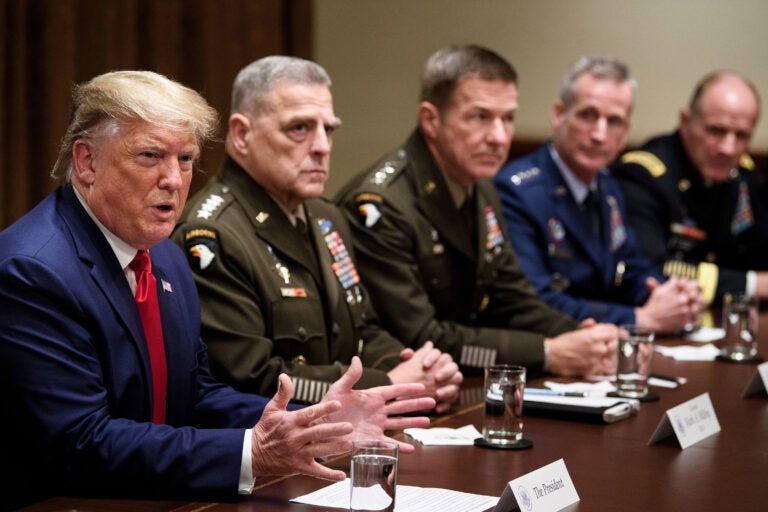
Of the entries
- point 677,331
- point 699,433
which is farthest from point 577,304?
point 699,433

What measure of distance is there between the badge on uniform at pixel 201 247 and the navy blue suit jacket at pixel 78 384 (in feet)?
1.85

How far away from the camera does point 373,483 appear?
1646 mm

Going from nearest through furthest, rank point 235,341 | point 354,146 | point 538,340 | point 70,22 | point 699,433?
point 699,433
point 235,341
point 538,340
point 70,22
point 354,146

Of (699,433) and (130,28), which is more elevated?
(130,28)

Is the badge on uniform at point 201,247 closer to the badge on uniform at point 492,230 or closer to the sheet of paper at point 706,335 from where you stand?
the badge on uniform at point 492,230

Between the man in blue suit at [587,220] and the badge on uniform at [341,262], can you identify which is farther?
the man in blue suit at [587,220]

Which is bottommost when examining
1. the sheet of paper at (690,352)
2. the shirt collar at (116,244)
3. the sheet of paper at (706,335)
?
the sheet of paper at (706,335)

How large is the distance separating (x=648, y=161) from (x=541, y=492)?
3.48 metres

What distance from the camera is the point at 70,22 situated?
4406mm

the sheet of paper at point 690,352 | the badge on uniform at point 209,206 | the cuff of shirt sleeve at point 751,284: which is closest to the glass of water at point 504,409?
the badge on uniform at point 209,206

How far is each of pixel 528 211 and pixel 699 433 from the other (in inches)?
73.4

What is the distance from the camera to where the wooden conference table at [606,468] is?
1.83 meters

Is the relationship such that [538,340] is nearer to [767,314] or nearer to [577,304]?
[577,304]

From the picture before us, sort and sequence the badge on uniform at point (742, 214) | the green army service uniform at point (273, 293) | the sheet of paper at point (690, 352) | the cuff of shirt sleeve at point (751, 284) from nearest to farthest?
the green army service uniform at point (273, 293) → the sheet of paper at point (690, 352) → the cuff of shirt sleeve at point (751, 284) → the badge on uniform at point (742, 214)
